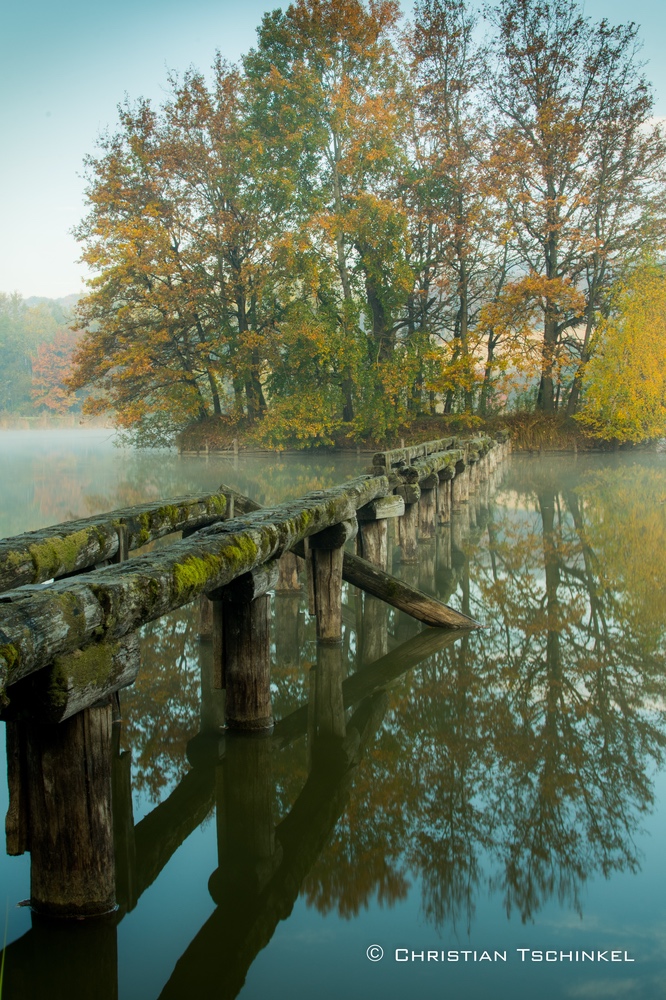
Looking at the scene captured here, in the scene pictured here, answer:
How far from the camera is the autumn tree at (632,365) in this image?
30297 millimetres

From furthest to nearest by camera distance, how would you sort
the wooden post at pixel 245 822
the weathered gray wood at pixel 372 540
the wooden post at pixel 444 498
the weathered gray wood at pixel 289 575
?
the wooden post at pixel 444 498, the weathered gray wood at pixel 289 575, the weathered gray wood at pixel 372 540, the wooden post at pixel 245 822

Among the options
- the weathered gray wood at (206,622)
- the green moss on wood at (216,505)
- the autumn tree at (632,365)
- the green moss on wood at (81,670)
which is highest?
the autumn tree at (632,365)

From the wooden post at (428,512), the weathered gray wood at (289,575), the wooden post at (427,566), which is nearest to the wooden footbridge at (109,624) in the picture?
the weathered gray wood at (289,575)

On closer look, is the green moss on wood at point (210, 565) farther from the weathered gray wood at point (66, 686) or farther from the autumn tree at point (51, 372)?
the autumn tree at point (51, 372)

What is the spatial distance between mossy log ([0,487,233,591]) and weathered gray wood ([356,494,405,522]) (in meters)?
2.14

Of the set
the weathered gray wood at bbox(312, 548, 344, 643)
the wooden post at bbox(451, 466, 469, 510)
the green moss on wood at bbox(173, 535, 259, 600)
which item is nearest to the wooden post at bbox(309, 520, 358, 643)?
the weathered gray wood at bbox(312, 548, 344, 643)

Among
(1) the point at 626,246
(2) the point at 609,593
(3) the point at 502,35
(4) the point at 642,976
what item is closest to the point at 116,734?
(4) the point at 642,976

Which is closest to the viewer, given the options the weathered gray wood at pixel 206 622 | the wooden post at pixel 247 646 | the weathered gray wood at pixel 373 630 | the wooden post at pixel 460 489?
the wooden post at pixel 247 646

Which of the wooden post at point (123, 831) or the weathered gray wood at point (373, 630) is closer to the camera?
the wooden post at point (123, 831)

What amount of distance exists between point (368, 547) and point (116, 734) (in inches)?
158

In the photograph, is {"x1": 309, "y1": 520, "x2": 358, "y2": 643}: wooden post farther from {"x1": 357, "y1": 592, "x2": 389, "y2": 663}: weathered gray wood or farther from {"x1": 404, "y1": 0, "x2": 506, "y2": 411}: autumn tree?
{"x1": 404, "y1": 0, "x2": 506, "y2": 411}: autumn tree

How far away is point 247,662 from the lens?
5656 mm

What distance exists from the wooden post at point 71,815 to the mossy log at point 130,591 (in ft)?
1.27

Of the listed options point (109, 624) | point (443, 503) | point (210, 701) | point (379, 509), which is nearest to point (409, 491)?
point (379, 509)
